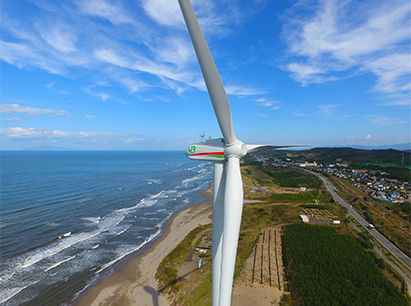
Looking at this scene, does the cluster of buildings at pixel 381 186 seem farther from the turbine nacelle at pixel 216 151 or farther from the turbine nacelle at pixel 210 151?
the turbine nacelle at pixel 210 151

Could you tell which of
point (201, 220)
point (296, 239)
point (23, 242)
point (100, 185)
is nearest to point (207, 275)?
point (296, 239)

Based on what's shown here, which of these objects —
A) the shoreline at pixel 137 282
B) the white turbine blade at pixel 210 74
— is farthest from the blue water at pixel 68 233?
the white turbine blade at pixel 210 74

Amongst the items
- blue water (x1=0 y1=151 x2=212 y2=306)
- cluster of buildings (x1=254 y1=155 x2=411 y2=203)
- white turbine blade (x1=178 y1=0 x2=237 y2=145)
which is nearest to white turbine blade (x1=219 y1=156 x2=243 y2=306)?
white turbine blade (x1=178 y1=0 x2=237 y2=145)

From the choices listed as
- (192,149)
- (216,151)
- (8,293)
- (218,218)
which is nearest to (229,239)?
(218,218)

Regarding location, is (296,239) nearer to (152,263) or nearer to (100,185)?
(152,263)

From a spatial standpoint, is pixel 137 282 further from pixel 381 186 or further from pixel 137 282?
pixel 381 186

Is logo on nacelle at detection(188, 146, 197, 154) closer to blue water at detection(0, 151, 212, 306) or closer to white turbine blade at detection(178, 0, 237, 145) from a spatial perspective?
white turbine blade at detection(178, 0, 237, 145)
